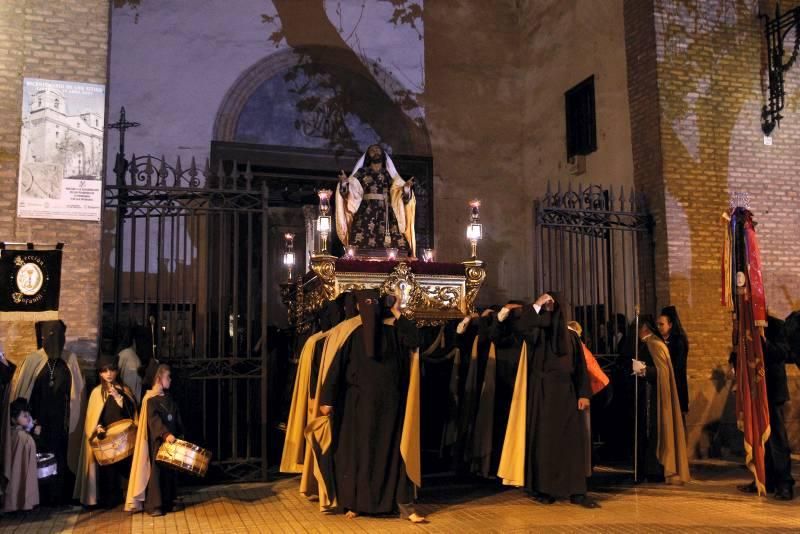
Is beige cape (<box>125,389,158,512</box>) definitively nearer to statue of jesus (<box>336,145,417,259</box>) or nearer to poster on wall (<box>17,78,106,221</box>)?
poster on wall (<box>17,78,106,221</box>)

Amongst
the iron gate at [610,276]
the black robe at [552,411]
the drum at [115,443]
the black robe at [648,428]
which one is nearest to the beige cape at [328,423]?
the black robe at [552,411]

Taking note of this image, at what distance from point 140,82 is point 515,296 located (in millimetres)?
7701

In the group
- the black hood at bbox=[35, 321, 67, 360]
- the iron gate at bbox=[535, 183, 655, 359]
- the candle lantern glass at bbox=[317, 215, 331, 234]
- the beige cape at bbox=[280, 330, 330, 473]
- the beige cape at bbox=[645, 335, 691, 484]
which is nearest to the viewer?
the black hood at bbox=[35, 321, 67, 360]

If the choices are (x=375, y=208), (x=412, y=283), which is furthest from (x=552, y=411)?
(x=375, y=208)

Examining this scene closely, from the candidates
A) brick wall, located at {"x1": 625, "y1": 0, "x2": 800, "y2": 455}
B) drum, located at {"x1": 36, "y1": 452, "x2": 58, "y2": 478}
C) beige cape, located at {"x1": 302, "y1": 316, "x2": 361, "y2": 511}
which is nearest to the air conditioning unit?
brick wall, located at {"x1": 625, "y1": 0, "x2": 800, "y2": 455}

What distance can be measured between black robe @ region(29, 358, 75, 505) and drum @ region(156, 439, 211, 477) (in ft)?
4.05

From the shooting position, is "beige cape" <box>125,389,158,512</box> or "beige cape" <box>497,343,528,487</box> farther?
"beige cape" <box>497,343,528,487</box>

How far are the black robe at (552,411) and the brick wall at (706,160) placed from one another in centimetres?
373

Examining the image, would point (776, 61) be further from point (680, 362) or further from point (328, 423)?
point (328, 423)

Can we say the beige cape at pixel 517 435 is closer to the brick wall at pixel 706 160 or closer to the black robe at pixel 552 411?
the black robe at pixel 552 411

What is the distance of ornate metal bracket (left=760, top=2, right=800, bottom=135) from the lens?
11.8 meters

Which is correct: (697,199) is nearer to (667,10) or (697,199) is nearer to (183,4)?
(667,10)

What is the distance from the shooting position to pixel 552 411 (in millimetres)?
7754

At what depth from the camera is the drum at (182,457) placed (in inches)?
286
